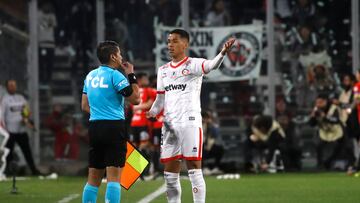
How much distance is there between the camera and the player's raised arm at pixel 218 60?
36.8ft

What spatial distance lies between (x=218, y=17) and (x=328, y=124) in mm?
3594

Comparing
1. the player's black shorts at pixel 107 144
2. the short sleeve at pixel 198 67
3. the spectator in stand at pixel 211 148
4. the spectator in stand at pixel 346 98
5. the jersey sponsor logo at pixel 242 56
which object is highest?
the jersey sponsor logo at pixel 242 56

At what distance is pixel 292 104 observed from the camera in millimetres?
24484

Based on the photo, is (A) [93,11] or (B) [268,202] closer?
(B) [268,202]

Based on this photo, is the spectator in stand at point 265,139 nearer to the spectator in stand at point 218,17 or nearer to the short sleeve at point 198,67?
the spectator in stand at point 218,17

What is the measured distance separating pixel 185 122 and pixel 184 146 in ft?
0.86

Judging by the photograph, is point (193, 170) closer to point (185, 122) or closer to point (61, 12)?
point (185, 122)

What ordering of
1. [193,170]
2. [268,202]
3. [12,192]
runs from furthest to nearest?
[12,192]
[268,202]
[193,170]

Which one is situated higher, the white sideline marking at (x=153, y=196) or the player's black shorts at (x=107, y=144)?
the player's black shorts at (x=107, y=144)

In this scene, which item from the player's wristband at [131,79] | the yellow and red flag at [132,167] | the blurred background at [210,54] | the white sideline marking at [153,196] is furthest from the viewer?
the blurred background at [210,54]

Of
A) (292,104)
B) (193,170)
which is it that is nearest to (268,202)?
(193,170)

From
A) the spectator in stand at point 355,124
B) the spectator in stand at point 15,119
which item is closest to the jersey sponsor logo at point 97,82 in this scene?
the spectator in stand at point 355,124

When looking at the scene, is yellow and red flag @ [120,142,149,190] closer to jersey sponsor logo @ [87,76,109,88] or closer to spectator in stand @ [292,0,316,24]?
jersey sponsor logo @ [87,76,109,88]

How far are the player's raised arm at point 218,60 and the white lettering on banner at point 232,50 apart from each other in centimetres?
1280
